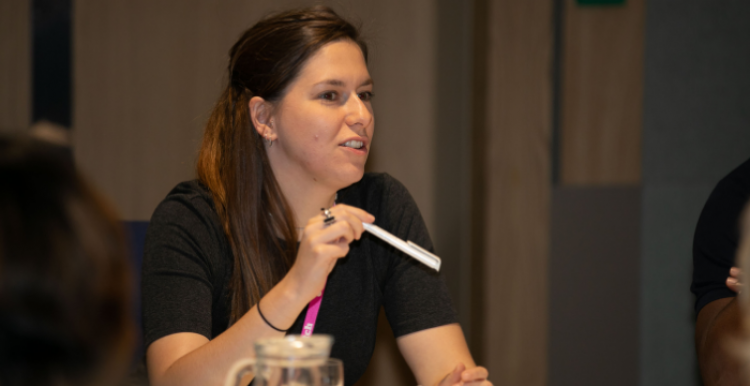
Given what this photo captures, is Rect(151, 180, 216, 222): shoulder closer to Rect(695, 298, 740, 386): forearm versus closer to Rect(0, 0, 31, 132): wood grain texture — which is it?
Rect(695, 298, 740, 386): forearm

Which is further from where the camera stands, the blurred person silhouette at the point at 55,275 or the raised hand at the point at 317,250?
the raised hand at the point at 317,250

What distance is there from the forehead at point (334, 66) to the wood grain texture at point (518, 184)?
0.96 meters

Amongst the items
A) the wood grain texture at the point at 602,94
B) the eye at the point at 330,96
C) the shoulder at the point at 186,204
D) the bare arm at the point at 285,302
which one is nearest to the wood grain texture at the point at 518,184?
the wood grain texture at the point at 602,94

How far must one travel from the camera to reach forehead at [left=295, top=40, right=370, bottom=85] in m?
1.42

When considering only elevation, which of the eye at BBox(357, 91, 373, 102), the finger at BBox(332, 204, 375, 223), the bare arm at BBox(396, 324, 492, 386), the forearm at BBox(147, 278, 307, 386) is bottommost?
the bare arm at BBox(396, 324, 492, 386)

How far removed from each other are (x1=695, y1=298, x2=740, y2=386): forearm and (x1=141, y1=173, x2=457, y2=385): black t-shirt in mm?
501

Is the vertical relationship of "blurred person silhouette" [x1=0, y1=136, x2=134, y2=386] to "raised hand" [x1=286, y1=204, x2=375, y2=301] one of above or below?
above

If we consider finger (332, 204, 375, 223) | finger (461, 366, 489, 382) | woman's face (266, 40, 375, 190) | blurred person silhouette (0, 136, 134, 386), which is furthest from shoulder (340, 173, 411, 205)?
blurred person silhouette (0, 136, 134, 386)

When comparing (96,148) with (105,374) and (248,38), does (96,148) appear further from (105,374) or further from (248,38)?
(105,374)

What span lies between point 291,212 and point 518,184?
1099mm

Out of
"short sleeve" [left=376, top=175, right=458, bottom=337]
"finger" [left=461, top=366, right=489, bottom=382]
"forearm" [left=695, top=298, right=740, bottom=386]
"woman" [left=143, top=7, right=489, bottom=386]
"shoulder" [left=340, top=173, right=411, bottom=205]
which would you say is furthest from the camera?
"shoulder" [left=340, top=173, right=411, bottom=205]

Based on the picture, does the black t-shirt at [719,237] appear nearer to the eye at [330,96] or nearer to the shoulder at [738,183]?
the shoulder at [738,183]

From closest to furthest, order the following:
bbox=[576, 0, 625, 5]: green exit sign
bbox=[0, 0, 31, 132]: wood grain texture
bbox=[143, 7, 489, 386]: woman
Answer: bbox=[143, 7, 489, 386]: woman
bbox=[576, 0, 625, 5]: green exit sign
bbox=[0, 0, 31, 132]: wood grain texture

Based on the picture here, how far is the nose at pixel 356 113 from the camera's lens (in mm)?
1398
